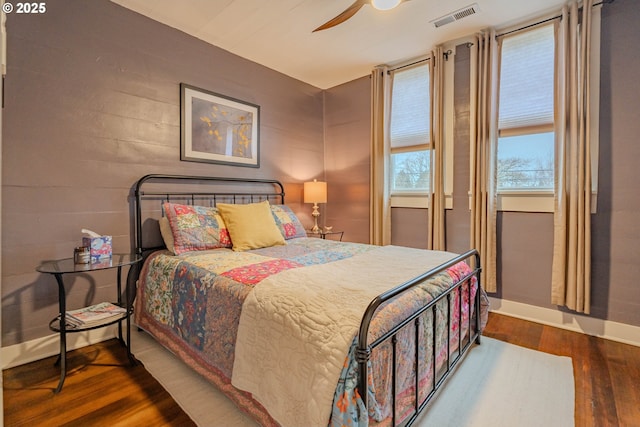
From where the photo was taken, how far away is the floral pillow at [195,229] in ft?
8.28

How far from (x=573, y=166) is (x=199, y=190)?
3.17 metres

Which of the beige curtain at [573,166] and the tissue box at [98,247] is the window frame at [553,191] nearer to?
the beige curtain at [573,166]

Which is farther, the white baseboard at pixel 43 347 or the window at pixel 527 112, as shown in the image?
the window at pixel 527 112

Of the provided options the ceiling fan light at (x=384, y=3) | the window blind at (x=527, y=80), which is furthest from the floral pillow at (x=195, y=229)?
the window blind at (x=527, y=80)

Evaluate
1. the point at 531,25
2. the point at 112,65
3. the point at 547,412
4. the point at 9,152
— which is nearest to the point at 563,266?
the point at 547,412

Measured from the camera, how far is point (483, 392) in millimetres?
1936

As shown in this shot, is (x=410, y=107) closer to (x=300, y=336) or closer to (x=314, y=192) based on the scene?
(x=314, y=192)

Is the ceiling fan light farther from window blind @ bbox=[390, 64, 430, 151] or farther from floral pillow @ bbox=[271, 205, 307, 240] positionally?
floral pillow @ bbox=[271, 205, 307, 240]

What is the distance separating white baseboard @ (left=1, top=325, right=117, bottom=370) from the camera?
221 cm

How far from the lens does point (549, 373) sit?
6.95 feet

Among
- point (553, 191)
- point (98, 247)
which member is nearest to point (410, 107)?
point (553, 191)

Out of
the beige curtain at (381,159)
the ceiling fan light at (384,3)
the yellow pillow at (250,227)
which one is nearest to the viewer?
the ceiling fan light at (384,3)

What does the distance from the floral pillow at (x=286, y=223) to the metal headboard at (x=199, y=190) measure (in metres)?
0.43

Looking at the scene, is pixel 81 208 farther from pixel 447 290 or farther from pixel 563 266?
pixel 563 266
